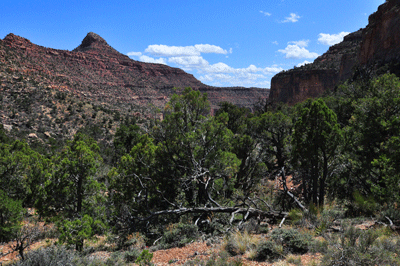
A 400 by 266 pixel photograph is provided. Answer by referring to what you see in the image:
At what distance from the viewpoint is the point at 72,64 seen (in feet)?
299

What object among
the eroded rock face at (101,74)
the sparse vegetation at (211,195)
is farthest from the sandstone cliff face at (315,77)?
the sparse vegetation at (211,195)

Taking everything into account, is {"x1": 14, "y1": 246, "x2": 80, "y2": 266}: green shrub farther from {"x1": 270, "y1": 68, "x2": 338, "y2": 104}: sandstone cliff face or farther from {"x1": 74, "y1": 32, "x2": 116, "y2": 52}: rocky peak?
{"x1": 74, "y1": 32, "x2": 116, "y2": 52}: rocky peak

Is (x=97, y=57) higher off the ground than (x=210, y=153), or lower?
higher

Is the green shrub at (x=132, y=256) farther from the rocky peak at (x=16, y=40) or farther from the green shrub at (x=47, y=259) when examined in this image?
the rocky peak at (x=16, y=40)

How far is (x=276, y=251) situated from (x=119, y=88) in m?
96.2

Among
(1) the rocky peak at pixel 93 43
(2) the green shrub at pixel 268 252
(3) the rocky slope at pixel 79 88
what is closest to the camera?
(2) the green shrub at pixel 268 252

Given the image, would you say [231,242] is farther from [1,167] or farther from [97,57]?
[97,57]

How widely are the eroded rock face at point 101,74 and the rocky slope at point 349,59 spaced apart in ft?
47.7

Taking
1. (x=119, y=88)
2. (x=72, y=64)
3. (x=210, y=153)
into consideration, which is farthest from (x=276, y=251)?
(x=72, y=64)

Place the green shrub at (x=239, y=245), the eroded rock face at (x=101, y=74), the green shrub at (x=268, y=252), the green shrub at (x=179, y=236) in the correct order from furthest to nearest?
the eroded rock face at (x=101, y=74) < the green shrub at (x=179, y=236) < the green shrub at (x=239, y=245) < the green shrub at (x=268, y=252)

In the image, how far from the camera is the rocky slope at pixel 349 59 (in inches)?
1777

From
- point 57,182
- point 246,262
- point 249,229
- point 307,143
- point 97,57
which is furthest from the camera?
point 97,57

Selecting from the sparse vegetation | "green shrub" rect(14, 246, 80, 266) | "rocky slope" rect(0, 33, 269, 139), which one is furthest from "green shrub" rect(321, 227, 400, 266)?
"rocky slope" rect(0, 33, 269, 139)

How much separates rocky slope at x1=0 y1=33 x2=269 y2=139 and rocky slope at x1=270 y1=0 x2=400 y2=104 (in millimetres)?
38041
